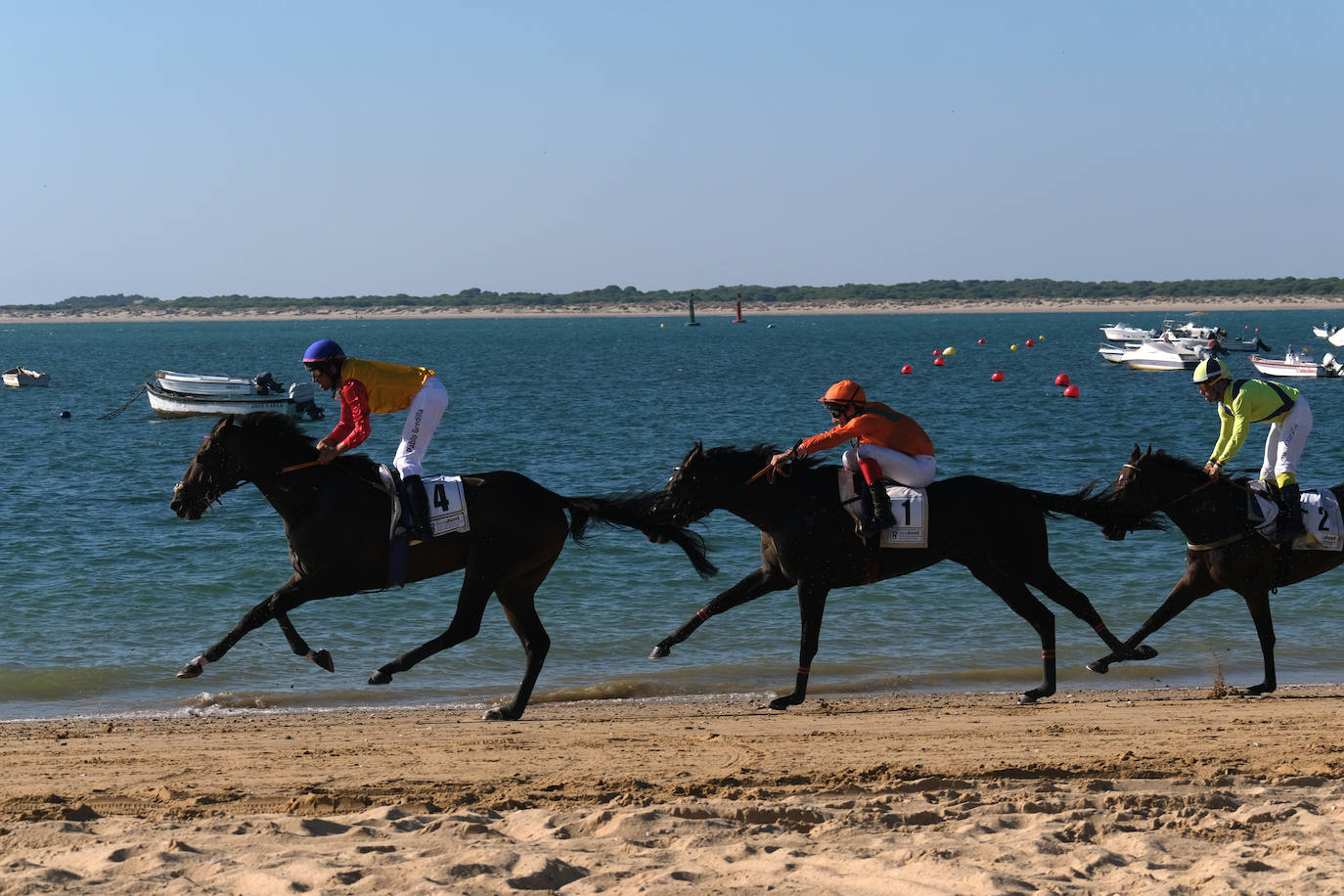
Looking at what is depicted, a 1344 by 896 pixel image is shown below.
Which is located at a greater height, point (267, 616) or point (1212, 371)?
point (1212, 371)

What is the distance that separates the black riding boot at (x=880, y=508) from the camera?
33.3 feet

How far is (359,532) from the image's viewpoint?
9758 mm

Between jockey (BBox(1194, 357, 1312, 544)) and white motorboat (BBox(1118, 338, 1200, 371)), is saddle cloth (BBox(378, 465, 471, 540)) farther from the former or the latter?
white motorboat (BBox(1118, 338, 1200, 371))

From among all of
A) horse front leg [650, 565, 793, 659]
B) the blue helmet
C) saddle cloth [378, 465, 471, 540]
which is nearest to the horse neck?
horse front leg [650, 565, 793, 659]

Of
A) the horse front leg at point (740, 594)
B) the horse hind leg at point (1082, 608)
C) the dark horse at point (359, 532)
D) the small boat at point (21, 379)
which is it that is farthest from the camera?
the small boat at point (21, 379)

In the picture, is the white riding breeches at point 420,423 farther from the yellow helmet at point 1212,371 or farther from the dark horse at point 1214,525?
the yellow helmet at point 1212,371

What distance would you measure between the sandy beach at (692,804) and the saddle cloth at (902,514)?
127cm

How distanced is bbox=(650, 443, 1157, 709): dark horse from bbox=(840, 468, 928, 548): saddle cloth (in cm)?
7

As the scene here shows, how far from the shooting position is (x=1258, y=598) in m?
10.8

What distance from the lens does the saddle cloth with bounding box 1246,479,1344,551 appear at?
10.6 metres

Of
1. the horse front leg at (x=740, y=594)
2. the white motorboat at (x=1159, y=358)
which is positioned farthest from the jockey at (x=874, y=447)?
the white motorboat at (x=1159, y=358)

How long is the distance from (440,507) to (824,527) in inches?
108

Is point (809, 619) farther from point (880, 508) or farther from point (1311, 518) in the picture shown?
point (1311, 518)

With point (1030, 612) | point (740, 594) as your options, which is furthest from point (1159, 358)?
point (740, 594)
